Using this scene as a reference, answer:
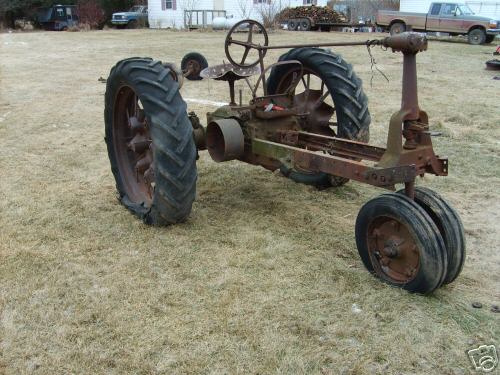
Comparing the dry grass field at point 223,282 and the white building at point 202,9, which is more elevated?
the white building at point 202,9

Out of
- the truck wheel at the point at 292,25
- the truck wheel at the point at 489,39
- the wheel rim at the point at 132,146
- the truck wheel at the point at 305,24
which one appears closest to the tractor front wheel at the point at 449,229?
the wheel rim at the point at 132,146

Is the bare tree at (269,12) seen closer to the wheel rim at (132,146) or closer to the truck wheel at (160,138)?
the wheel rim at (132,146)

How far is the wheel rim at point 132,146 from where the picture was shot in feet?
14.6

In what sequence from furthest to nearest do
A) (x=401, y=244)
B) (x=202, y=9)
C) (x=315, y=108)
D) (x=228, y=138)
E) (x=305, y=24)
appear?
(x=202, y=9) < (x=305, y=24) < (x=315, y=108) < (x=228, y=138) < (x=401, y=244)

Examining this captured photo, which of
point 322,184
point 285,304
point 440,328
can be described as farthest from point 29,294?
point 322,184

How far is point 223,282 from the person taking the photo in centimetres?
339

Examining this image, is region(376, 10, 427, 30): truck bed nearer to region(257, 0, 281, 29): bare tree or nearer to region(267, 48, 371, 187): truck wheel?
region(257, 0, 281, 29): bare tree

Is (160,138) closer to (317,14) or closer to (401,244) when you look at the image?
(401,244)

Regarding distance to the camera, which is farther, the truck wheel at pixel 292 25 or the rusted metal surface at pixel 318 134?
the truck wheel at pixel 292 25

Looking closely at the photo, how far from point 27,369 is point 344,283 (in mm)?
1839

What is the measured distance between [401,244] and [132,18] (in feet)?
112

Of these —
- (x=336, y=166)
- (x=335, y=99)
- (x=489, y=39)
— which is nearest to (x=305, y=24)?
(x=489, y=39)

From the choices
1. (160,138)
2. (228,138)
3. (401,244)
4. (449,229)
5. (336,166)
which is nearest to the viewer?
(449,229)

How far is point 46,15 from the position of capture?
33344mm
